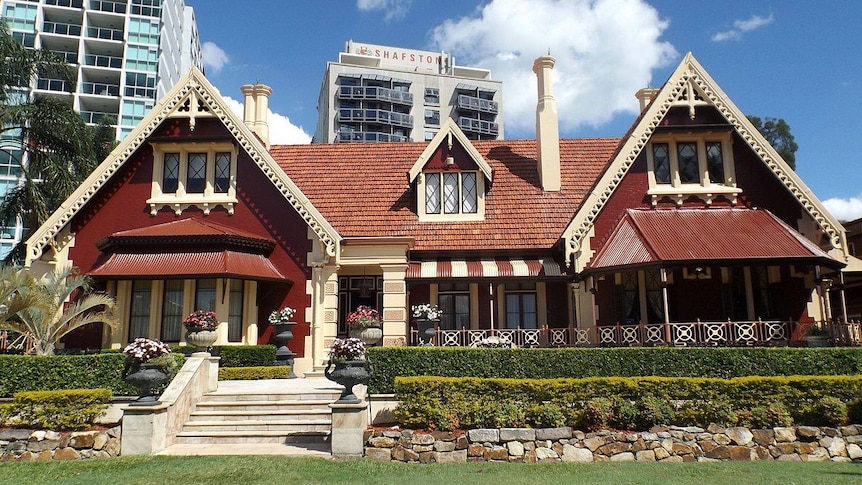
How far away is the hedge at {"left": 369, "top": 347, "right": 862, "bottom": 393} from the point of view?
1478cm

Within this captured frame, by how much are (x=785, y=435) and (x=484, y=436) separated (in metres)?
6.18

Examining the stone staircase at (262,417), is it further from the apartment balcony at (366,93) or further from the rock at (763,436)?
the apartment balcony at (366,93)

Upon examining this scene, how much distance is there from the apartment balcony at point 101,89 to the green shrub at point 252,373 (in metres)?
63.7

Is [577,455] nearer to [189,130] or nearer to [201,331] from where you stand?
[201,331]

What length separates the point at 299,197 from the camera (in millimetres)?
21188

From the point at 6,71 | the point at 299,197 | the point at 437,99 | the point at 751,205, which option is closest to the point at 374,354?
the point at 299,197

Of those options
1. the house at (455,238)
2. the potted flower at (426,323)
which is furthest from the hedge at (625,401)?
the potted flower at (426,323)

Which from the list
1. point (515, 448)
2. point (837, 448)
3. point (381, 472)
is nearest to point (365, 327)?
point (515, 448)

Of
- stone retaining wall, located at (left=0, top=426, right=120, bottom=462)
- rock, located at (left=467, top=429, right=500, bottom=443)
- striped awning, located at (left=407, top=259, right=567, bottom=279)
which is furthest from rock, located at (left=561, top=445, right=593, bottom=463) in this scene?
stone retaining wall, located at (left=0, top=426, right=120, bottom=462)

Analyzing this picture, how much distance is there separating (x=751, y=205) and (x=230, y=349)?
1788cm

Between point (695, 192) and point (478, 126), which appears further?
point (478, 126)

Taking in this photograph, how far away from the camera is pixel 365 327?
19172 mm

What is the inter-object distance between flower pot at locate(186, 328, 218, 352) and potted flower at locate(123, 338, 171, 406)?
14.1 ft

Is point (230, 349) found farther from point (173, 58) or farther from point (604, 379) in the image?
point (173, 58)
